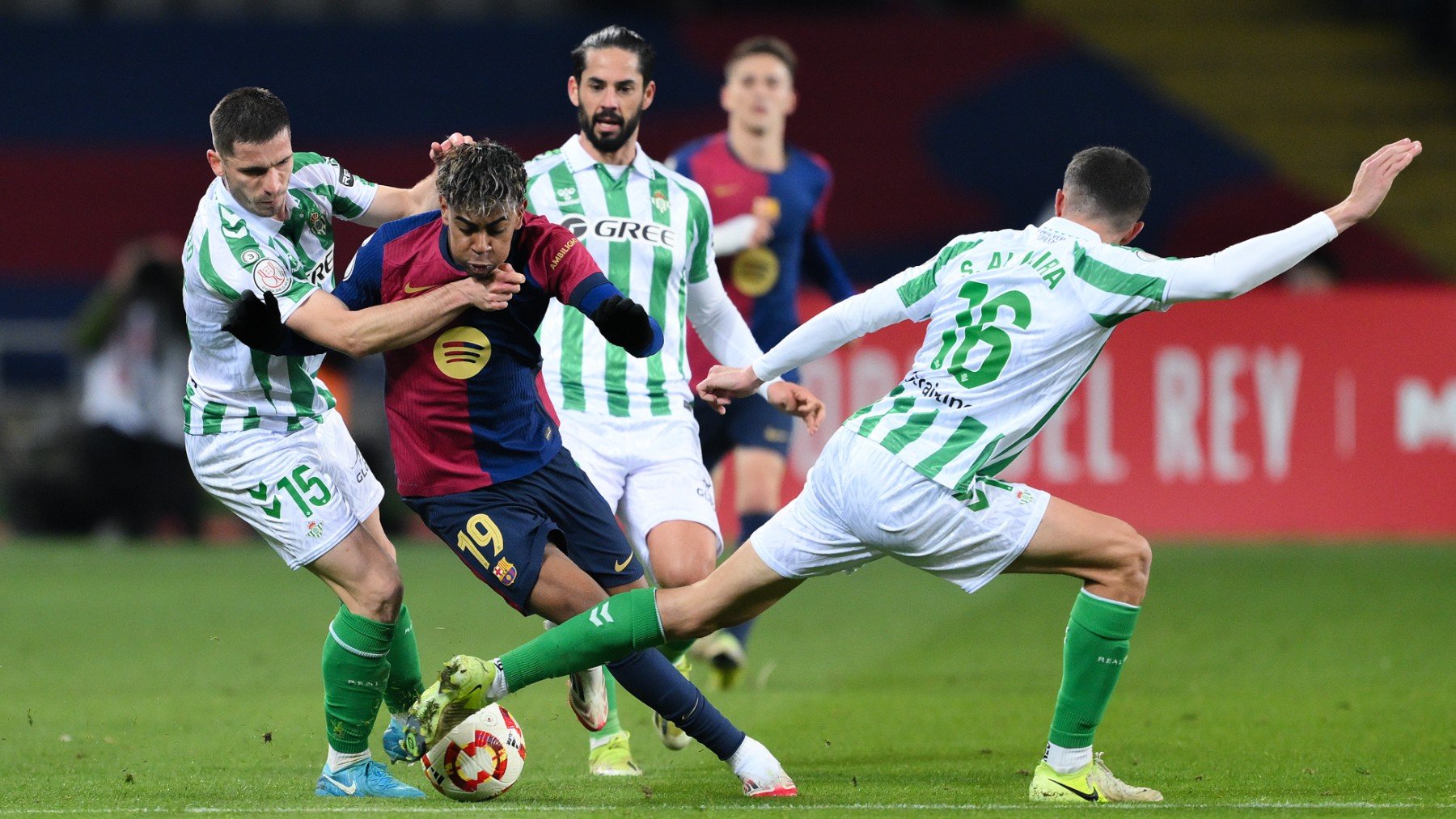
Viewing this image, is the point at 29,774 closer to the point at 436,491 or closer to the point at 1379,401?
the point at 436,491

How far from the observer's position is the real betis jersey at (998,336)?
4918 millimetres

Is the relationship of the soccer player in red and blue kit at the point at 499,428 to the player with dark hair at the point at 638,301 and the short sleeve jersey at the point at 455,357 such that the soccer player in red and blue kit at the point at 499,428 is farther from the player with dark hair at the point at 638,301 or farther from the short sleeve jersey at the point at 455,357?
the player with dark hair at the point at 638,301

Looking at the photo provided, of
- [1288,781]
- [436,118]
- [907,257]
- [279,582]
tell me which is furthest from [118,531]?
[1288,781]

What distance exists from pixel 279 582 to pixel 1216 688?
20.5 feet

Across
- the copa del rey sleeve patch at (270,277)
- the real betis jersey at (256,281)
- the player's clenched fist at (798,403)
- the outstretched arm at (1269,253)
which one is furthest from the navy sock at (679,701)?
the outstretched arm at (1269,253)

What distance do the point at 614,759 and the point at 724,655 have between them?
1.65 m

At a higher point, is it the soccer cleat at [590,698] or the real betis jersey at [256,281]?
the real betis jersey at [256,281]

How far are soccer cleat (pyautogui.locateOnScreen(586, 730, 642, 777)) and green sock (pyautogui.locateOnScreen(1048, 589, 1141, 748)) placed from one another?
132cm

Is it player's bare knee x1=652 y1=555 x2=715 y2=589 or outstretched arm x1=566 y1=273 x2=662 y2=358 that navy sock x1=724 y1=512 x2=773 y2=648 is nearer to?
player's bare knee x1=652 y1=555 x2=715 y2=589

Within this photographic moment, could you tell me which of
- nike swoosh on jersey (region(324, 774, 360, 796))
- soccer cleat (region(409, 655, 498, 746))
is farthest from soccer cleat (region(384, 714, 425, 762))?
nike swoosh on jersey (region(324, 774, 360, 796))

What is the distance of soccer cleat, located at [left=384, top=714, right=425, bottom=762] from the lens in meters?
4.89

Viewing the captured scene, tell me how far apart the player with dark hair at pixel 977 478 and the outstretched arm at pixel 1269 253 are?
0.05 metres

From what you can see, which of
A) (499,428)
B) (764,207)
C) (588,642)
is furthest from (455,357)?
(764,207)

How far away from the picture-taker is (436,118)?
60.4ft
